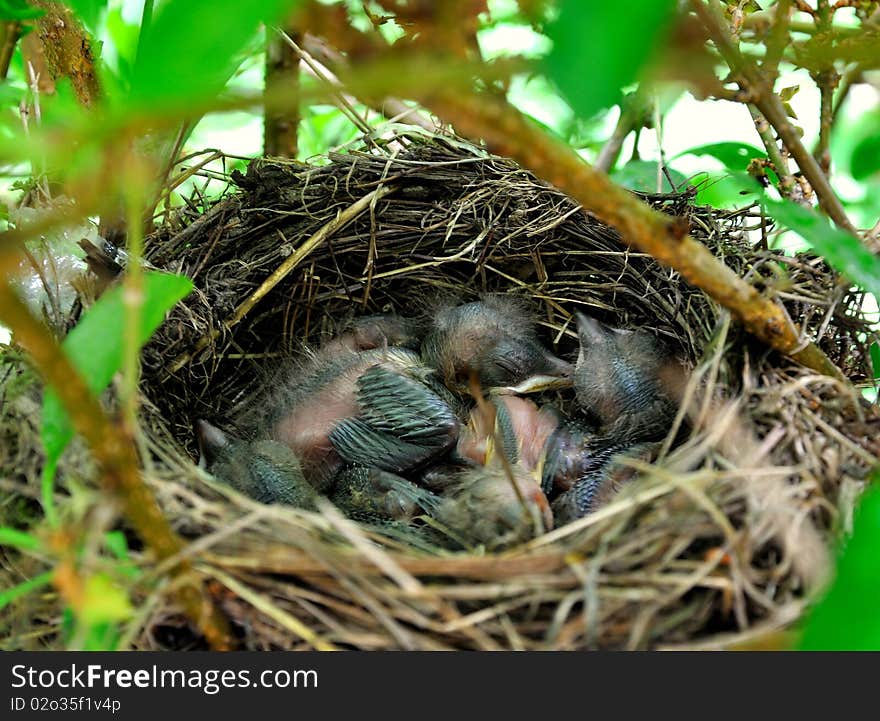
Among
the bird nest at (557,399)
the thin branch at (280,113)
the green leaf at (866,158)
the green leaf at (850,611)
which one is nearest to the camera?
the green leaf at (850,611)

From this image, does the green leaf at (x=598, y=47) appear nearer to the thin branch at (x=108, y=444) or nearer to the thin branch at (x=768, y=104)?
the thin branch at (x=108, y=444)

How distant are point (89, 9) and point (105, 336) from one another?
0.33 m

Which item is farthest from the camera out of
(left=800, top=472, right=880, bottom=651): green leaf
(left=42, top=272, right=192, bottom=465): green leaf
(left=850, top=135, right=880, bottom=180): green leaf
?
(left=850, top=135, right=880, bottom=180): green leaf

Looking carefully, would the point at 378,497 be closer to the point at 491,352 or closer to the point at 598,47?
the point at 491,352

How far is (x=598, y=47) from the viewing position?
1.09 ft

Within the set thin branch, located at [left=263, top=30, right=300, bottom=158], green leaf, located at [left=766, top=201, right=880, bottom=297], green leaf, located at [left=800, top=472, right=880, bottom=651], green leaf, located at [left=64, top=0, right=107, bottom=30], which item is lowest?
green leaf, located at [left=800, top=472, right=880, bottom=651]

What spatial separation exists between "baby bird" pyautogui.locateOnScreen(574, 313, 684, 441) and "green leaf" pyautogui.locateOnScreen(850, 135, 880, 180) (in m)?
0.34

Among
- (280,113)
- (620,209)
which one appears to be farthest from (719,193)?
(620,209)

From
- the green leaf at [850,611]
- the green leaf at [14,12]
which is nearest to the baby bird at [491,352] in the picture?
the green leaf at [14,12]

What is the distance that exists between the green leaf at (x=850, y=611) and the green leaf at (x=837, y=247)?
12.8 inches

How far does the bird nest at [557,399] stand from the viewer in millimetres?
685

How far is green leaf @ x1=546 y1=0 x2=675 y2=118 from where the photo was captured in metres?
0.33

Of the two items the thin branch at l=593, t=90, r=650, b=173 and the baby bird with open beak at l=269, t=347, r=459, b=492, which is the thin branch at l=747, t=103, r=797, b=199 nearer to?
the thin branch at l=593, t=90, r=650, b=173

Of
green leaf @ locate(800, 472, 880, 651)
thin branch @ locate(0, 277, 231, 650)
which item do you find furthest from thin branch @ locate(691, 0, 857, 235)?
thin branch @ locate(0, 277, 231, 650)
